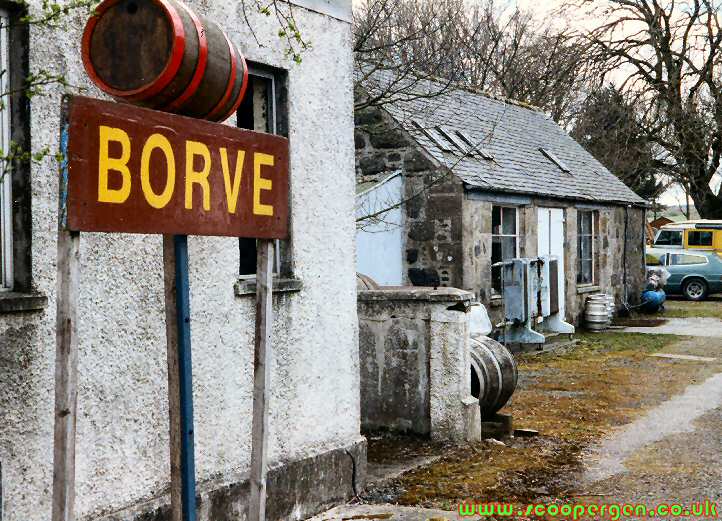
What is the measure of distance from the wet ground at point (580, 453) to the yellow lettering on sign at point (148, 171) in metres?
3.38

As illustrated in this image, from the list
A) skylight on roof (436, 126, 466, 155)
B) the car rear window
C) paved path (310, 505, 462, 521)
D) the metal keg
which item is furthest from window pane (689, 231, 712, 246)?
paved path (310, 505, 462, 521)

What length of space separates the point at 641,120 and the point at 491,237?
1952 cm

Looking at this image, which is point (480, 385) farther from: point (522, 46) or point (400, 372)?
point (522, 46)

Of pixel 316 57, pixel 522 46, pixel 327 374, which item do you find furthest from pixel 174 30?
pixel 522 46

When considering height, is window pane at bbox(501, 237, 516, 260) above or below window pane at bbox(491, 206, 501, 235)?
below

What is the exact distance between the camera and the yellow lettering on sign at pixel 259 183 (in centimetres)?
396

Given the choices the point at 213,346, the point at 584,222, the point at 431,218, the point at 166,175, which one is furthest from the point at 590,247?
the point at 166,175

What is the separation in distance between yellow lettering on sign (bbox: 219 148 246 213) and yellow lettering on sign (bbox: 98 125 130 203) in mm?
507

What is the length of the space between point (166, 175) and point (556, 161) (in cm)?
1771

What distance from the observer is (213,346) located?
5402 mm

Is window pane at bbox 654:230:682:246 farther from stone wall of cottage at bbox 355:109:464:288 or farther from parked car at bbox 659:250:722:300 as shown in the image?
stone wall of cottage at bbox 355:109:464:288

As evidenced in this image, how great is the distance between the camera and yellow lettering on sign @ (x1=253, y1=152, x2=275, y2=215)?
3965mm

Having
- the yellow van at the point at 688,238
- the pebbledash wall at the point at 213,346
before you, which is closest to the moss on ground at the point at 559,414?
the pebbledash wall at the point at 213,346

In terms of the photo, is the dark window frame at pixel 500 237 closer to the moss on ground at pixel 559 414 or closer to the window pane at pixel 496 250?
the window pane at pixel 496 250
